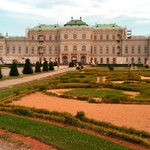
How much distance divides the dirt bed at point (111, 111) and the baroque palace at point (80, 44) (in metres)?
59.2

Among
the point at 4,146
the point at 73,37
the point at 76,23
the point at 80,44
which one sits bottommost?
the point at 4,146

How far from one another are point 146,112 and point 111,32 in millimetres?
65851

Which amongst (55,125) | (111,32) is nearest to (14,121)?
(55,125)

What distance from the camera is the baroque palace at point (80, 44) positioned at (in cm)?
6912

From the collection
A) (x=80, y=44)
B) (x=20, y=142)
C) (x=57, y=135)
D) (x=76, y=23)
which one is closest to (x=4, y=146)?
(x=20, y=142)

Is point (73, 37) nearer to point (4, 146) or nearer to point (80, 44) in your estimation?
point (80, 44)

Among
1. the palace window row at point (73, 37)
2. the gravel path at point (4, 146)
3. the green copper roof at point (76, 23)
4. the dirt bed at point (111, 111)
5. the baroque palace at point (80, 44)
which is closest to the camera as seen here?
the gravel path at point (4, 146)

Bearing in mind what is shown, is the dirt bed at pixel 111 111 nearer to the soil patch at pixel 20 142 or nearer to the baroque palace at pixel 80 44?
the soil patch at pixel 20 142

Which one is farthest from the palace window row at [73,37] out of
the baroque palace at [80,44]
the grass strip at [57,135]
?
the grass strip at [57,135]

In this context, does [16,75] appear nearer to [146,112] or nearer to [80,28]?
[146,112]

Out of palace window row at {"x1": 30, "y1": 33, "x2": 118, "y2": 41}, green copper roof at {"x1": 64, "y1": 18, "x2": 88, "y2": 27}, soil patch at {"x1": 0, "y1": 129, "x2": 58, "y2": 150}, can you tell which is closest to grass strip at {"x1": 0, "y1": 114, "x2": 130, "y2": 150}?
soil patch at {"x1": 0, "y1": 129, "x2": 58, "y2": 150}

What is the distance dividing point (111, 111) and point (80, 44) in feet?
209

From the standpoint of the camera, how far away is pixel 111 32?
71.4 m

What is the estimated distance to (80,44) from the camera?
70.3 m
